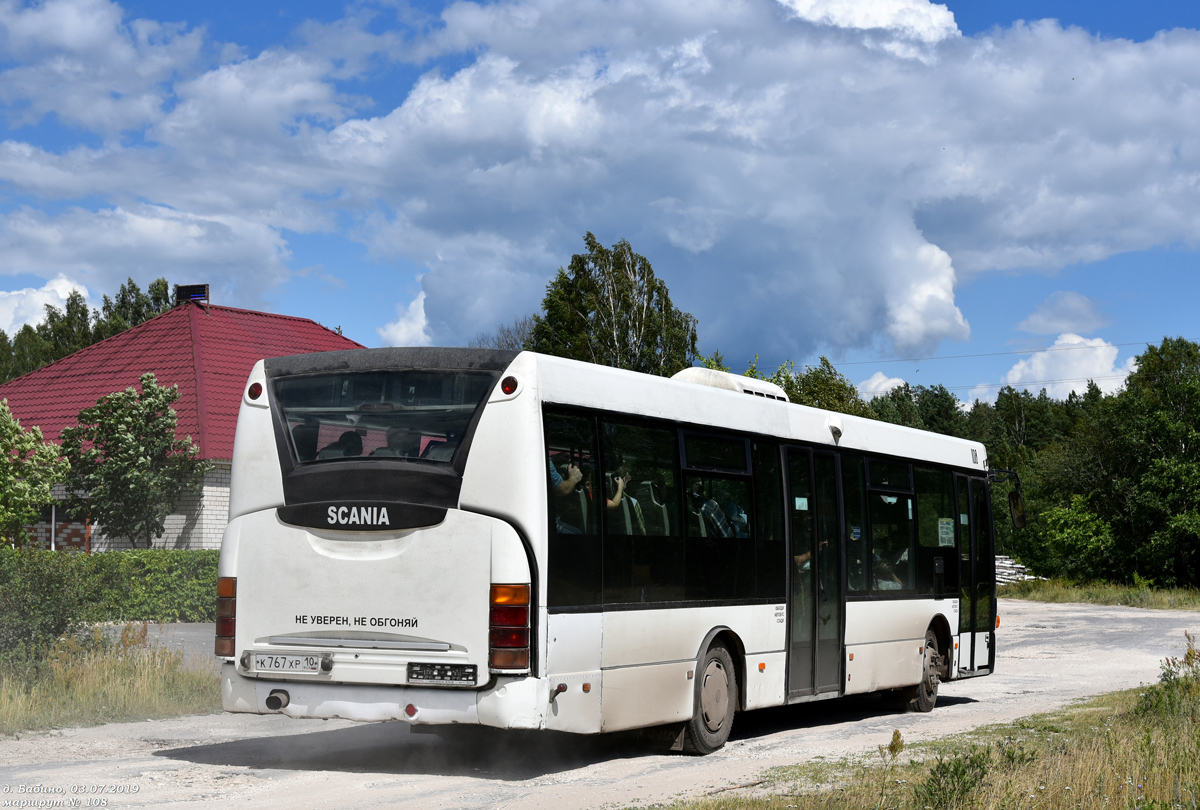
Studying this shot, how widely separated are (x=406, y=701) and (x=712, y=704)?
318cm

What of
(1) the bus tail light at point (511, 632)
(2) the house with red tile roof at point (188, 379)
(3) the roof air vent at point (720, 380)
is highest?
(2) the house with red tile roof at point (188, 379)

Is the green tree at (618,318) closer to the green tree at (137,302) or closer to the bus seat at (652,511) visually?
the green tree at (137,302)

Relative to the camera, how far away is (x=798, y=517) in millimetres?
12898

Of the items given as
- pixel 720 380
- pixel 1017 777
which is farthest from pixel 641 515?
pixel 1017 777

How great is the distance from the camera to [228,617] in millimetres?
9922

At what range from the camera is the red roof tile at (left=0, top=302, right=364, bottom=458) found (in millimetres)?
31312

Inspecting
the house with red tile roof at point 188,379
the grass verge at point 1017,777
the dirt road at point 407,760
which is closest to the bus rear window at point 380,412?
the dirt road at point 407,760

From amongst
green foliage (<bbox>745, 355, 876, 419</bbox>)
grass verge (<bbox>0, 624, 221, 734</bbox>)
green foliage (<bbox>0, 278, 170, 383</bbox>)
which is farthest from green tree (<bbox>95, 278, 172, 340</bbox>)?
grass verge (<bbox>0, 624, 221, 734</bbox>)

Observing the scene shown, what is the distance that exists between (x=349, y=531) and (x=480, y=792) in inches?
79.8

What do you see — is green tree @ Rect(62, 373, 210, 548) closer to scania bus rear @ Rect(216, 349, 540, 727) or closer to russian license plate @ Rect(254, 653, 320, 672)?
scania bus rear @ Rect(216, 349, 540, 727)

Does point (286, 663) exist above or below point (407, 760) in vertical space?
above

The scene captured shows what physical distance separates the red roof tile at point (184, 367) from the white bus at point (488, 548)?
20533mm

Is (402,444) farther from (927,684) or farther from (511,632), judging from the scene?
(927,684)

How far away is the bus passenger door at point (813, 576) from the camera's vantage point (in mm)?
12758
